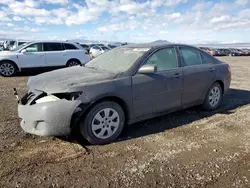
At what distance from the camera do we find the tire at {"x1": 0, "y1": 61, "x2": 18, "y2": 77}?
9.98m

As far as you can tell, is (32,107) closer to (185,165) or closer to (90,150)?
(90,150)

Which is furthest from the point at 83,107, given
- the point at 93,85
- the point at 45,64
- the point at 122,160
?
the point at 45,64

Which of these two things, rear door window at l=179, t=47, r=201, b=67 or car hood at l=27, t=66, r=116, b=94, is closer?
car hood at l=27, t=66, r=116, b=94

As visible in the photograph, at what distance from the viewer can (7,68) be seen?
1007 cm

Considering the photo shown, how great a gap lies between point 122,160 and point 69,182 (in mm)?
766

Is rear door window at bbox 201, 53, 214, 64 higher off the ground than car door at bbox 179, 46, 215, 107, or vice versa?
rear door window at bbox 201, 53, 214, 64

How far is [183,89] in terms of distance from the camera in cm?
448

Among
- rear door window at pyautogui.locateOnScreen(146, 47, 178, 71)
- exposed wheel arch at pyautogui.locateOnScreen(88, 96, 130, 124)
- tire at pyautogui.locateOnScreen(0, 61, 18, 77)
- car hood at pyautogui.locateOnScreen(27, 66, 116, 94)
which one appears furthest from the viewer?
tire at pyautogui.locateOnScreen(0, 61, 18, 77)

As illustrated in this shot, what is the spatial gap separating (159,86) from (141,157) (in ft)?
4.56

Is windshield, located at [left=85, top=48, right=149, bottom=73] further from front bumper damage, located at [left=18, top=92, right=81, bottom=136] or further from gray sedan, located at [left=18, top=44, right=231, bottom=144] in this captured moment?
front bumper damage, located at [left=18, top=92, right=81, bottom=136]

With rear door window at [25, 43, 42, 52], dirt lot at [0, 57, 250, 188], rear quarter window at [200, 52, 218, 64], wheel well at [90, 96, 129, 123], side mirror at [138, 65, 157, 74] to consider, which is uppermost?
rear door window at [25, 43, 42, 52]

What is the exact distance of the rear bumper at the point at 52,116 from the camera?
124 inches

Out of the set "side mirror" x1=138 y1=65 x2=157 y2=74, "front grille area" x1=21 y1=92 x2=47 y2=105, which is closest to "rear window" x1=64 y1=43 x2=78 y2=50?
"front grille area" x1=21 y1=92 x2=47 y2=105

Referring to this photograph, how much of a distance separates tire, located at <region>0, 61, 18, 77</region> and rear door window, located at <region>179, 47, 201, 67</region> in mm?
8137
